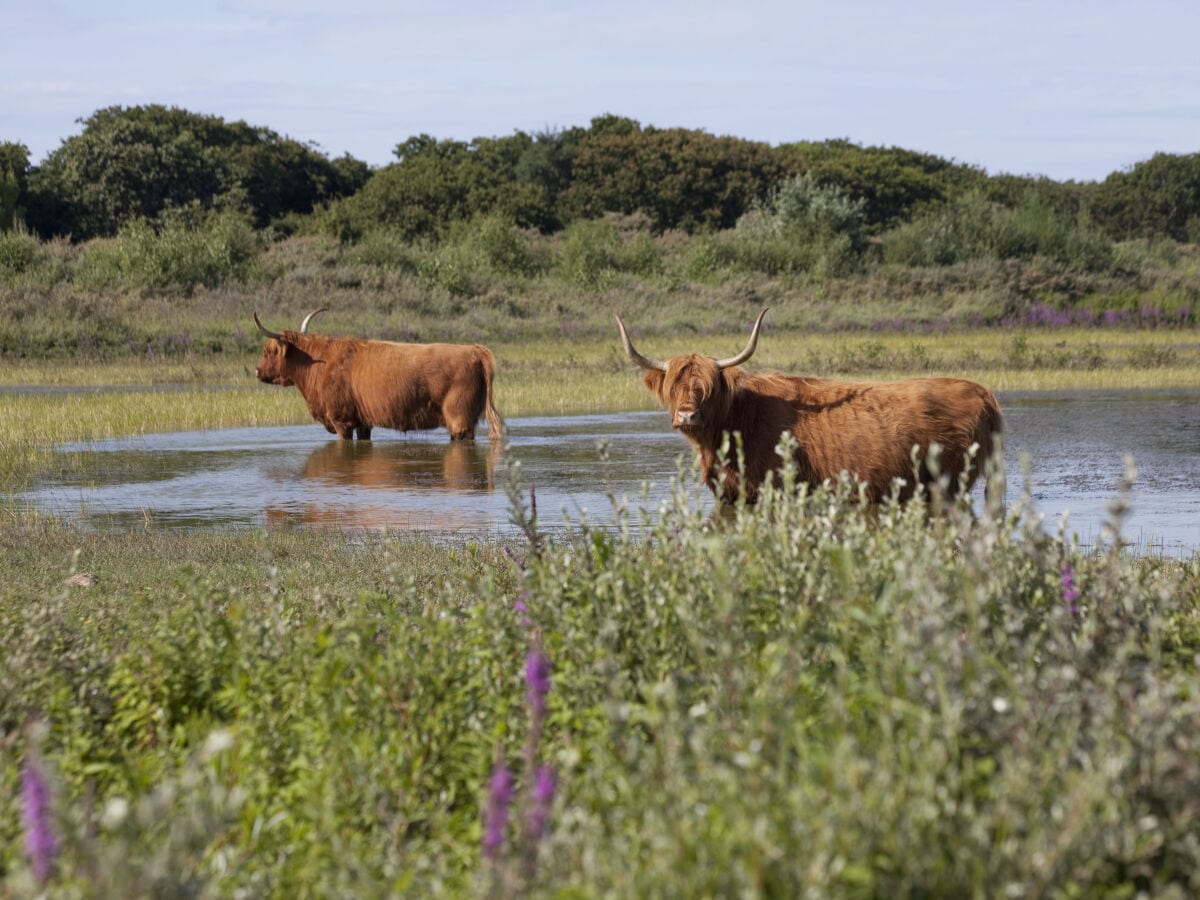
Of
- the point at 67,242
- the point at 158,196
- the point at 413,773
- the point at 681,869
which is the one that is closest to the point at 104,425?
the point at 413,773

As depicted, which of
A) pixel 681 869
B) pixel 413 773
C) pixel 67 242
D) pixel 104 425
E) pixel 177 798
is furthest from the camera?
pixel 67 242

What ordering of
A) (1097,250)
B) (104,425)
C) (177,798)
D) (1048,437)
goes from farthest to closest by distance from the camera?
(1097,250) → (104,425) → (1048,437) → (177,798)

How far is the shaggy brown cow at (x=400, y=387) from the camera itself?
16062mm

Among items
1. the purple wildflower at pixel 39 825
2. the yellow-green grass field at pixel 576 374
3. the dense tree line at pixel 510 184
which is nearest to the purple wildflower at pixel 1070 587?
the purple wildflower at pixel 39 825

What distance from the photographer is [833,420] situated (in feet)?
30.0

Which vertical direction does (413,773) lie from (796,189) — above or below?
below

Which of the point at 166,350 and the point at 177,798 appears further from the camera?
the point at 166,350

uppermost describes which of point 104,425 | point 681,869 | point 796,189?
point 796,189

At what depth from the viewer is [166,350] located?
26391 millimetres

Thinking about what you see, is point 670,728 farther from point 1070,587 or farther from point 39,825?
point 1070,587

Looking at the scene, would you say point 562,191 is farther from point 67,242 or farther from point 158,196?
point 67,242

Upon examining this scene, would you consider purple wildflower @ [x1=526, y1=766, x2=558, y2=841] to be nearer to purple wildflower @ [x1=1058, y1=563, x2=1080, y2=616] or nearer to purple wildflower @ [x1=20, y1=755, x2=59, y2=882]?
purple wildflower @ [x1=20, y1=755, x2=59, y2=882]

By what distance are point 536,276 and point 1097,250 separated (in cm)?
1782

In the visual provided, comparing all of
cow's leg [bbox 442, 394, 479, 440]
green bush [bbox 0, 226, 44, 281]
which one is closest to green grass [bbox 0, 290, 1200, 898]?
cow's leg [bbox 442, 394, 479, 440]
